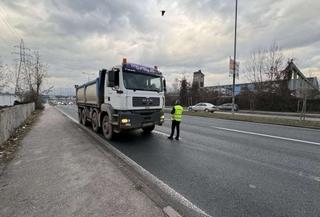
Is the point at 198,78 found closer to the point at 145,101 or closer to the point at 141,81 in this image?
the point at 141,81

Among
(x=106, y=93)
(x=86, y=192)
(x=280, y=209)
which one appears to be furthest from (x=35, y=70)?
(x=280, y=209)

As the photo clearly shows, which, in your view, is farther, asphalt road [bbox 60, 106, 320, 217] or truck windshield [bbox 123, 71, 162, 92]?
truck windshield [bbox 123, 71, 162, 92]

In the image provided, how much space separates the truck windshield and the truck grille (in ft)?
1.38

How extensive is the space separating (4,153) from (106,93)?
4239mm

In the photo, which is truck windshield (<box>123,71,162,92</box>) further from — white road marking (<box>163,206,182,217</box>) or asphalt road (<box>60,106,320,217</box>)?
white road marking (<box>163,206,182,217</box>)

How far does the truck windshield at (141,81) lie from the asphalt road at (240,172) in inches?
92.5

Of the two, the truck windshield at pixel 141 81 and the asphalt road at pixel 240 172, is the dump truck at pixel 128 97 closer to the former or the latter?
the truck windshield at pixel 141 81

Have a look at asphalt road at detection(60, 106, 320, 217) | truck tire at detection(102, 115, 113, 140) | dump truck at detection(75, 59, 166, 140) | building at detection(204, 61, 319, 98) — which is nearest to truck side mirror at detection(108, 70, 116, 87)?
dump truck at detection(75, 59, 166, 140)

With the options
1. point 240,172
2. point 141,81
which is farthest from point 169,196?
point 141,81

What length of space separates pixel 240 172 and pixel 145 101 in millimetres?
4958

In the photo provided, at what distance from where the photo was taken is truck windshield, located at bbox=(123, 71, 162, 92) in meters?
8.34

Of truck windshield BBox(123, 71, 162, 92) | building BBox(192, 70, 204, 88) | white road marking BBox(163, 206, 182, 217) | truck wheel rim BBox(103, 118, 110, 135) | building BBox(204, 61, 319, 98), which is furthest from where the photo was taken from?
building BBox(192, 70, 204, 88)

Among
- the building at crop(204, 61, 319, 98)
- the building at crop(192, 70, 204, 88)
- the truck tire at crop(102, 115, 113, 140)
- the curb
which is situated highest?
the building at crop(192, 70, 204, 88)

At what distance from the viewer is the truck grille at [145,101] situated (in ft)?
27.5
